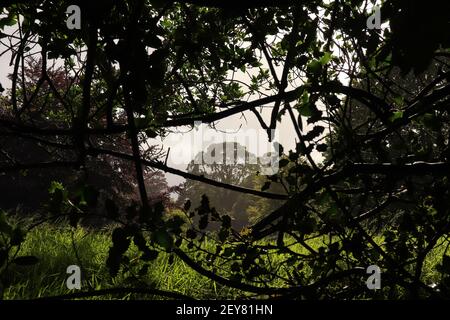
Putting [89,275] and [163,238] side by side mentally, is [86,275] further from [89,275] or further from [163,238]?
[163,238]

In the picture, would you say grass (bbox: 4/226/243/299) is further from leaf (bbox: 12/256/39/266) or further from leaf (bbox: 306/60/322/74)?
leaf (bbox: 306/60/322/74)

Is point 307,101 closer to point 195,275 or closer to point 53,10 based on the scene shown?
point 53,10

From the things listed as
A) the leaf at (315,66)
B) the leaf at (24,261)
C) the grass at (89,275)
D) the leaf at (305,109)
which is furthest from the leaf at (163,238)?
the grass at (89,275)

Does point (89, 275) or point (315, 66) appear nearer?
point (315, 66)

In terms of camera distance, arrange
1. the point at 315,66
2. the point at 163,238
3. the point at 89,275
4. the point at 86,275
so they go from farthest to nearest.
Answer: the point at 89,275 → the point at 86,275 → the point at 315,66 → the point at 163,238

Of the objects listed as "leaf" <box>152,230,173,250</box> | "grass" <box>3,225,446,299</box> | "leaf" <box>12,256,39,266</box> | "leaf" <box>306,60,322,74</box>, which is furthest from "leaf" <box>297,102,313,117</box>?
"grass" <box>3,225,446,299</box>

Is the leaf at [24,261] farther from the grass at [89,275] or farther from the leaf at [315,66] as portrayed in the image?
the grass at [89,275]

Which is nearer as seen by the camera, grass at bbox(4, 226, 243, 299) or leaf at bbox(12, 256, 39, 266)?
leaf at bbox(12, 256, 39, 266)

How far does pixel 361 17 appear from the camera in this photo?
6.55 ft

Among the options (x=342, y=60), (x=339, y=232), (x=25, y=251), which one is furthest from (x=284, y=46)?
(x=25, y=251)

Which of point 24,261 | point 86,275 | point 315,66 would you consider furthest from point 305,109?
point 86,275

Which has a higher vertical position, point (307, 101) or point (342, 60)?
point (342, 60)
